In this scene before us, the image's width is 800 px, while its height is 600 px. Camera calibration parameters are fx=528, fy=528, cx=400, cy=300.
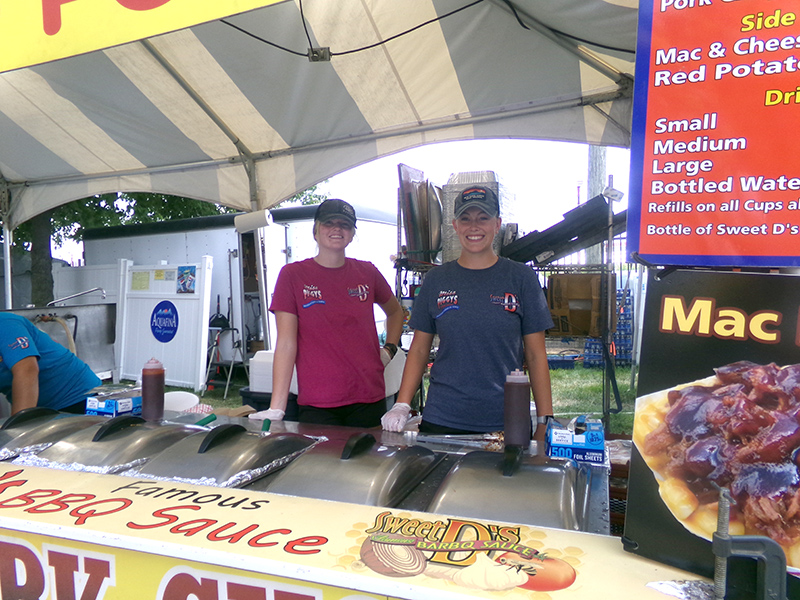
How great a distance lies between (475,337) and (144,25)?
1399 millimetres

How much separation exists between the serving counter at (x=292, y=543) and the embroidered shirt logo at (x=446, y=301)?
2.79ft

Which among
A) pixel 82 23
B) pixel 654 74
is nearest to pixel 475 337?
pixel 654 74

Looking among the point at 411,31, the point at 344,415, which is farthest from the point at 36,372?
the point at 411,31

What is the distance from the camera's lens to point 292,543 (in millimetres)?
881

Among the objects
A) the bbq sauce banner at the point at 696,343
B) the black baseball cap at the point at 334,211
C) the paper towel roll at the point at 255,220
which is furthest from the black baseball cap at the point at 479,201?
the paper towel roll at the point at 255,220

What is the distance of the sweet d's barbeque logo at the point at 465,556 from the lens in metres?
0.77

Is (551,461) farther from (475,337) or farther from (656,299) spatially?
(475,337)

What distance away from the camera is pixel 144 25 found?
1299 mm

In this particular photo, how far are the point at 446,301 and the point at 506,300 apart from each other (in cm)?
23

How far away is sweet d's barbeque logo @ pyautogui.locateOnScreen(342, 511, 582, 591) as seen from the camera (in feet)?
2.54

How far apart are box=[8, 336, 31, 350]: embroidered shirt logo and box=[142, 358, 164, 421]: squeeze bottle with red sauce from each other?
88 cm

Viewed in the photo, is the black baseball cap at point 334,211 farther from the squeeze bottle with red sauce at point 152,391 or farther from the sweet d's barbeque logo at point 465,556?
the sweet d's barbeque logo at point 465,556

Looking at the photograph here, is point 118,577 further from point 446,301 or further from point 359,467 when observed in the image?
point 446,301

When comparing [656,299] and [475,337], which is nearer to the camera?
[656,299]
